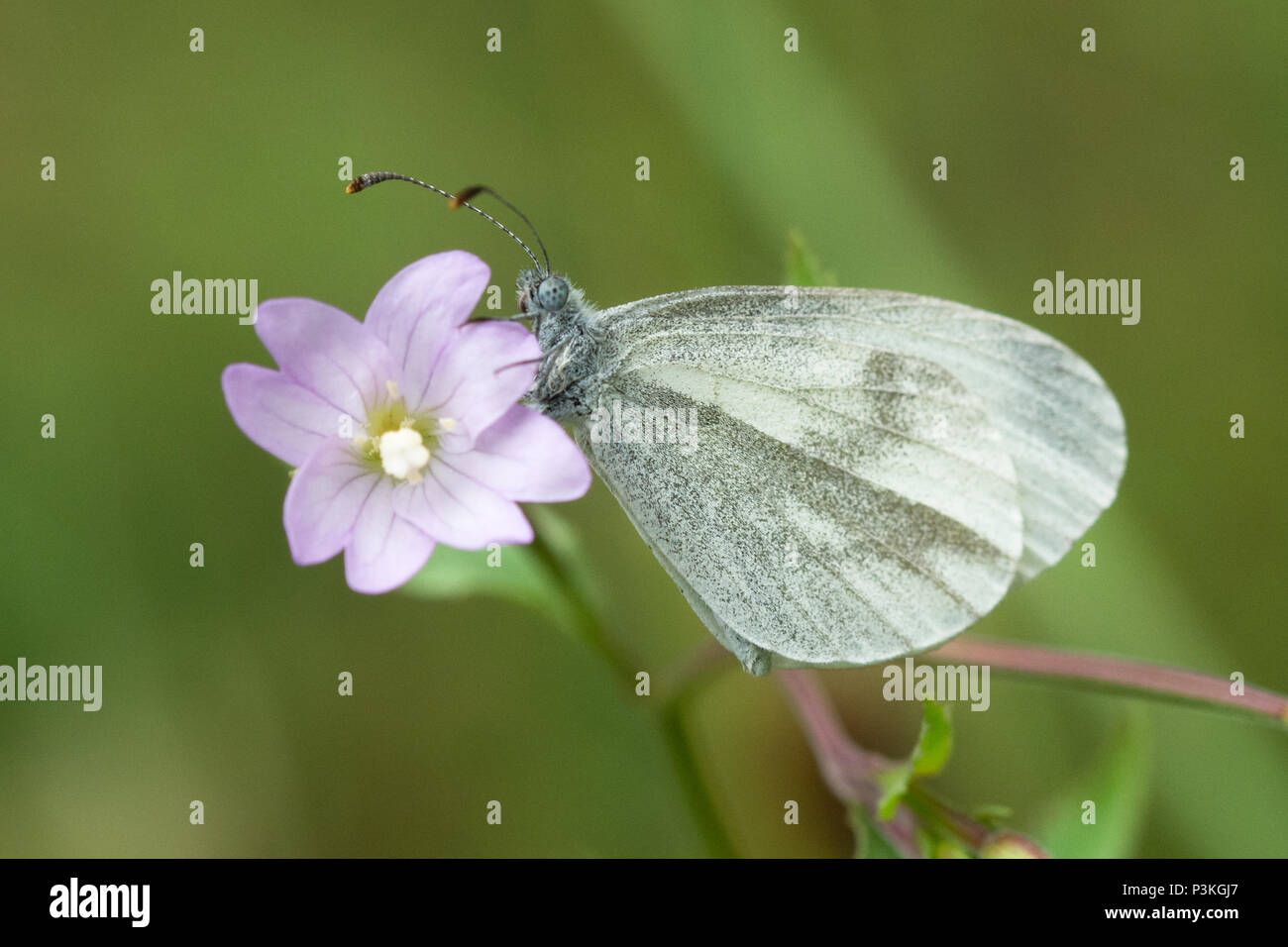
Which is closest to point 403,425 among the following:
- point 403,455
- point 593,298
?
point 403,455

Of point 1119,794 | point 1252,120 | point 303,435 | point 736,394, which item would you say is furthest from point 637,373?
point 1252,120

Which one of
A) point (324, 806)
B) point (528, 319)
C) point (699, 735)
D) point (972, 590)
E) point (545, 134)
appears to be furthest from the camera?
point (545, 134)

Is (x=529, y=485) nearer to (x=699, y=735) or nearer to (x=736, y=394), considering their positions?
(x=736, y=394)

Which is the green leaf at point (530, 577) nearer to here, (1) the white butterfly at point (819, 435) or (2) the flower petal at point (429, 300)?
(1) the white butterfly at point (819, 435)

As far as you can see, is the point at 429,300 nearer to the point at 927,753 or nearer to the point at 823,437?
the point at 823,437

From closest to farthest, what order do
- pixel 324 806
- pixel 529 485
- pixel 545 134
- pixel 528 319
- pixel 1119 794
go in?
pixel 529 485 < pixel 528 319 < pixel 1119 794 < pixel 324 806 < pixel 545 134

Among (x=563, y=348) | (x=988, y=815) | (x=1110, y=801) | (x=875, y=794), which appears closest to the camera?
(x=563, y=348)

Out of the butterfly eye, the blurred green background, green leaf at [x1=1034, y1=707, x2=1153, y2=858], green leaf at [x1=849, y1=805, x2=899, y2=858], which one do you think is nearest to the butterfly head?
the butterfly eye
